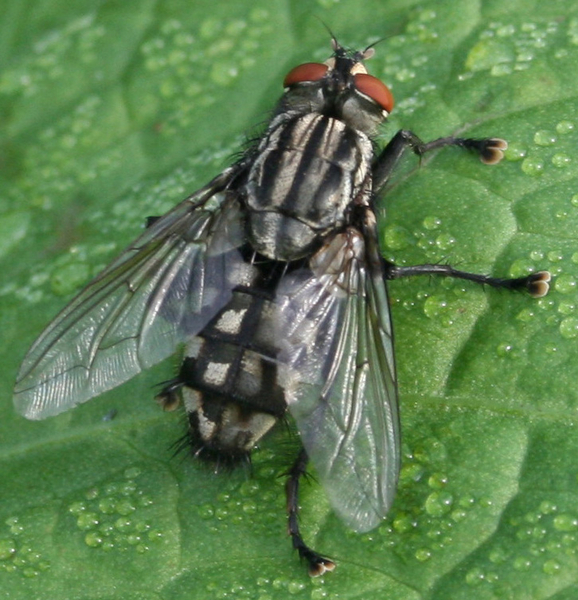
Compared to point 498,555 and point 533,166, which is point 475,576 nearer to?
point 498,555

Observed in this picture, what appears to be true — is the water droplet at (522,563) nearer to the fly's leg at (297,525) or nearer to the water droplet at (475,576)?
the water droplet at (475,576)

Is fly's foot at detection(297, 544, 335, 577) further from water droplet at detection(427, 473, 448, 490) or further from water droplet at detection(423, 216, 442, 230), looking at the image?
water droplet at detection(423, 216, 442, 230)

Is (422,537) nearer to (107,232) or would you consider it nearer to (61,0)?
(107,232)

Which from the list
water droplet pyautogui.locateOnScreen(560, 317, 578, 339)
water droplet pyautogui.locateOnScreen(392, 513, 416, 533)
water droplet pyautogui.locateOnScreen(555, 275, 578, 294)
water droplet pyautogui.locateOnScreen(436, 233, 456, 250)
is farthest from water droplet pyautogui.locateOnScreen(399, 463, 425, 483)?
water droplet pyautogui.locateOnScreen(436, 233, 456, 250)

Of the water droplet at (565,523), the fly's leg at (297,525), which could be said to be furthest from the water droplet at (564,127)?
the fly's leg at (297,525)

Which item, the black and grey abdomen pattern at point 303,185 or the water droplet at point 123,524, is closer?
the black and grey abdomen pattern at point 303,185

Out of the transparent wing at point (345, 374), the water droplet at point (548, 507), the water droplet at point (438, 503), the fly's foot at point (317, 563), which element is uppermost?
the transparent wing at point (345, 374)
